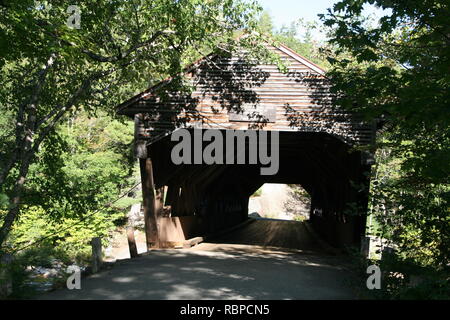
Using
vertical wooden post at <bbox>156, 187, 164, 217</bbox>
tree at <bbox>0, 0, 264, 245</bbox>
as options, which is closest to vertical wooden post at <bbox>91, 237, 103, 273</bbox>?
tree at <bbox>0, 0, 264, 245</bbox>

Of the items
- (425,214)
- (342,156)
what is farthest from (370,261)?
(342,156)

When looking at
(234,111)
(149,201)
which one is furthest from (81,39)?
(149,201)

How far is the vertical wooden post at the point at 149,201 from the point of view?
37.5 feet

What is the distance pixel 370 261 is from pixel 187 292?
10.1 ft

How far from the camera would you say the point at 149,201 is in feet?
37.9

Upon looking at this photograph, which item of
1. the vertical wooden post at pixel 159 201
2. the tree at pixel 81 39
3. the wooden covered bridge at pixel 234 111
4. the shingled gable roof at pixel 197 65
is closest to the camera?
the tree at pixel 81 39

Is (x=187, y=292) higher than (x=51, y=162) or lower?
lower

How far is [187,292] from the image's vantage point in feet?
20.3

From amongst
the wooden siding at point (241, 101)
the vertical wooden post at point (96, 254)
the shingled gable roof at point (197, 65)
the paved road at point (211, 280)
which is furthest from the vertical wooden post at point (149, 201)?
the vertical wooden post at point (96, 254)

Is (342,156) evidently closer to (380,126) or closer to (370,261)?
(380,126)

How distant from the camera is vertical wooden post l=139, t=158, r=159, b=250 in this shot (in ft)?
37.5

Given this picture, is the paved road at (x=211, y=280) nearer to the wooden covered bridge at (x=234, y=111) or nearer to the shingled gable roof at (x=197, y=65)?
the wooden covered bridge at (x=234, y=111)

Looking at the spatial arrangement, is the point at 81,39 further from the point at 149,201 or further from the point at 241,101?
the point at 149,201

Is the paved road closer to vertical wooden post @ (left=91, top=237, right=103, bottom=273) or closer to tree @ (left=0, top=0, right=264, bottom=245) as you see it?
vertical wooden post @ (left=91, top=237, right=103, bottom=273)
